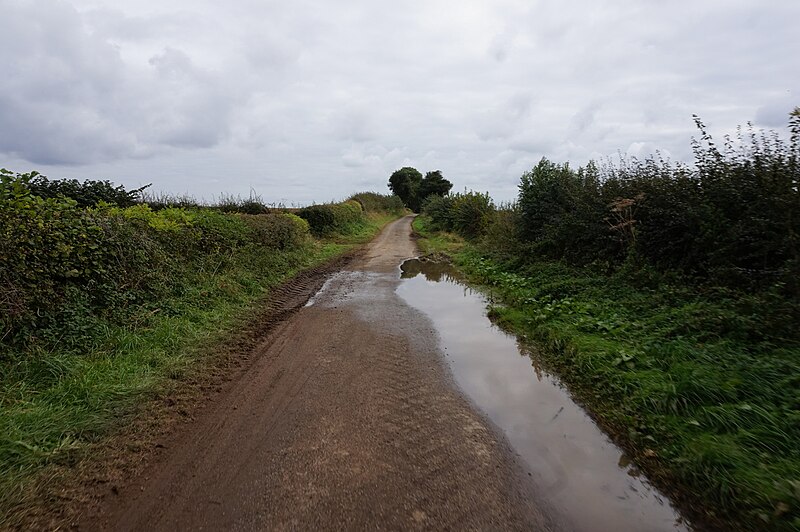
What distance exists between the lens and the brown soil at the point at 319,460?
2.98m

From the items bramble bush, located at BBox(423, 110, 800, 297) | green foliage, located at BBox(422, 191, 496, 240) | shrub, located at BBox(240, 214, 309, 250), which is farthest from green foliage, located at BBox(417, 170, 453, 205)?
bramble bush, located at BBox(423, 110, 800, 297)

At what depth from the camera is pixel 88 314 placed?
5949 mm

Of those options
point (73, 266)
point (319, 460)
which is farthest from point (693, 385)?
point (73, 266)

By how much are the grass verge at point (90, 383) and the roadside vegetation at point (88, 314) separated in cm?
1

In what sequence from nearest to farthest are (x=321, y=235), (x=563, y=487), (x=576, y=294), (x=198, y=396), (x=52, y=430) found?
(x=563, y=487) → (x=52, y=430) → (x=198, y=396) → (x=576, y=294) → (x=321, y=235)

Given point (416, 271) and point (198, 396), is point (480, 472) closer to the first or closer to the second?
point (198, 396)

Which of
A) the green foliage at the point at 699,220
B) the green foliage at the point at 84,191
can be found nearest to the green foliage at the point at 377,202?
the green foliage at the point at 84,191

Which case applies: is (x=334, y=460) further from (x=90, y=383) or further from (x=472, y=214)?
(x=472, y=214)

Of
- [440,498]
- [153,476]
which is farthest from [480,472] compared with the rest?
[153,476]

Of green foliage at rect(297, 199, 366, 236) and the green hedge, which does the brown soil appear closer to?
the green hedge

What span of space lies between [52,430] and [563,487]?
424 cm

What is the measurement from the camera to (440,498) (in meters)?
3.14

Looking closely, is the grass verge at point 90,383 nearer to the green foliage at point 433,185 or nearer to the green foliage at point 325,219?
the green foliage at point 325,219

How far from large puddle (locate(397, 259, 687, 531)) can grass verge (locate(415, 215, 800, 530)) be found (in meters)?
0.21
